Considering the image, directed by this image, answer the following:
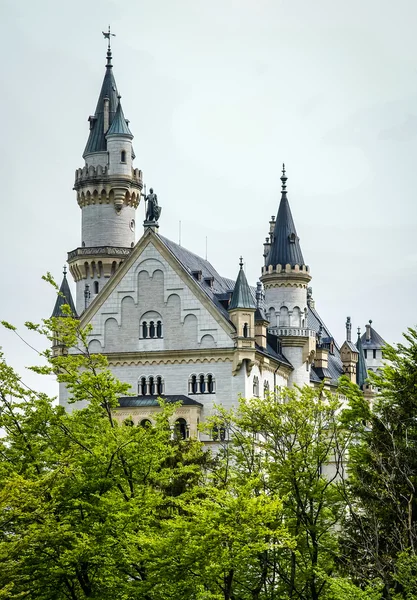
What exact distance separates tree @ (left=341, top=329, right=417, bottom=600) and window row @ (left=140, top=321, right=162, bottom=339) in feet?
153

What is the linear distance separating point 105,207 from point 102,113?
803 cm

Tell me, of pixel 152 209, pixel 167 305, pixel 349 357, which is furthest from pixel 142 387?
pixel 349 357

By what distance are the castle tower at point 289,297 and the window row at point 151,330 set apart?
12.1 meters

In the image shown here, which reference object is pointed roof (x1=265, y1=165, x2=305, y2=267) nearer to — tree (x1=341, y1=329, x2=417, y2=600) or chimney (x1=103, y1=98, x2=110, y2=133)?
chimney (x1=103, y1=98, x2=110, y2=133)

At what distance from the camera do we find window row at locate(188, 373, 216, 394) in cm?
10012

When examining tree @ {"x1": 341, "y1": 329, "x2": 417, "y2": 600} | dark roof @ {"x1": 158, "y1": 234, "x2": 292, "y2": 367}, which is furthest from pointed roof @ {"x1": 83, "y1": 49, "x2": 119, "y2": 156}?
tree @ {"x1": 341, "y1": 329, "x2": 417, "y2": 600}

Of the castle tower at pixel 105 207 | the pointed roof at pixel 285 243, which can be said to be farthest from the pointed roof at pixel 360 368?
the castle tower at pixel 105 207

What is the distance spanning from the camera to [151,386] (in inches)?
4001

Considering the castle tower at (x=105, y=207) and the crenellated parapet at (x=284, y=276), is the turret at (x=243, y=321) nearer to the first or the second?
the crenellated parapet at (x=284, y=276)

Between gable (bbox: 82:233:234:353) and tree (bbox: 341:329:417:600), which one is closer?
tree (bbox: 341:329:417:600)

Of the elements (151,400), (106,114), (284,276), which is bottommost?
(151,400)

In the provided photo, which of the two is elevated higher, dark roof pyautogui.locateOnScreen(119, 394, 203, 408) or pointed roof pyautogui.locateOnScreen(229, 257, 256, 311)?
pointed roof pyautogui.locateOnScreen(229, 257, 256, 311)

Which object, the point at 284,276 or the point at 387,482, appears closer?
the point at 387,482

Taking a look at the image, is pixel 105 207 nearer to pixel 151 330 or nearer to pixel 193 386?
pixel 151 330
